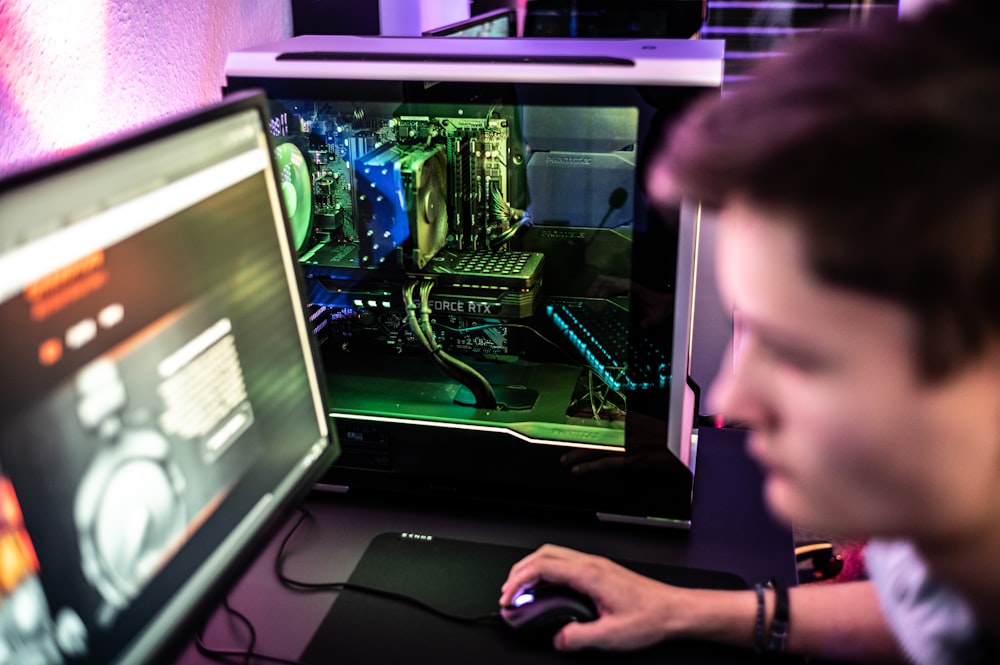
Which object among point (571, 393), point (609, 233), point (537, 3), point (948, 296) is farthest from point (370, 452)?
→ point (537, 3)

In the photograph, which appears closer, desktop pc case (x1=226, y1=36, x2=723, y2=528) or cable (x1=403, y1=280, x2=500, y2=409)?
desktop pc case (x1=226, y1=36, x2=723, y2=528)

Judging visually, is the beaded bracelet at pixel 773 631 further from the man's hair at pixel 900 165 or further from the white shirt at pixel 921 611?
the man's hair at pixel 900 165

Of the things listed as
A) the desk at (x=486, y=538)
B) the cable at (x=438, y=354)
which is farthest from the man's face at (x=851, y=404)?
the cable at (x=438, y=354)

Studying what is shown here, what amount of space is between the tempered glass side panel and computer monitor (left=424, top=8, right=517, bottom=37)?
0.27 m

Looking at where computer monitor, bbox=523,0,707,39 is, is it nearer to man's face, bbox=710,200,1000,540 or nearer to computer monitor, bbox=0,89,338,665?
computer monitor, bbox=0,89,338,665

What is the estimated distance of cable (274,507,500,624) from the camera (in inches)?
35.4

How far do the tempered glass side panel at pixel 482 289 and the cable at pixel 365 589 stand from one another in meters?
0.15

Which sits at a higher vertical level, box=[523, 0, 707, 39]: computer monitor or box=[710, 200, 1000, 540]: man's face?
box=[523, 0, 707, 39]: computer monitor

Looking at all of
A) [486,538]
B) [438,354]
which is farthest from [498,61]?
[486,538]

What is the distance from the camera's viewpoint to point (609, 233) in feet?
3.39

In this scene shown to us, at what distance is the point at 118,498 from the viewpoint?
1.98ft

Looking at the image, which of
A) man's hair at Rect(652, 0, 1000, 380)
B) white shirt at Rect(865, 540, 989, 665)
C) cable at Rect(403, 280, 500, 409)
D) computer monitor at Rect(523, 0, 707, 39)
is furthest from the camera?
computer monitor at Rect(523, 0, 707, 39)

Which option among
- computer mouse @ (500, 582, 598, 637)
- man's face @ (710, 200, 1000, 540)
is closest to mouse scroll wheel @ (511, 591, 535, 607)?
computer mouse @ (500, 582, 598, 637)

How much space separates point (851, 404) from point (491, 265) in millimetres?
Result: 675
